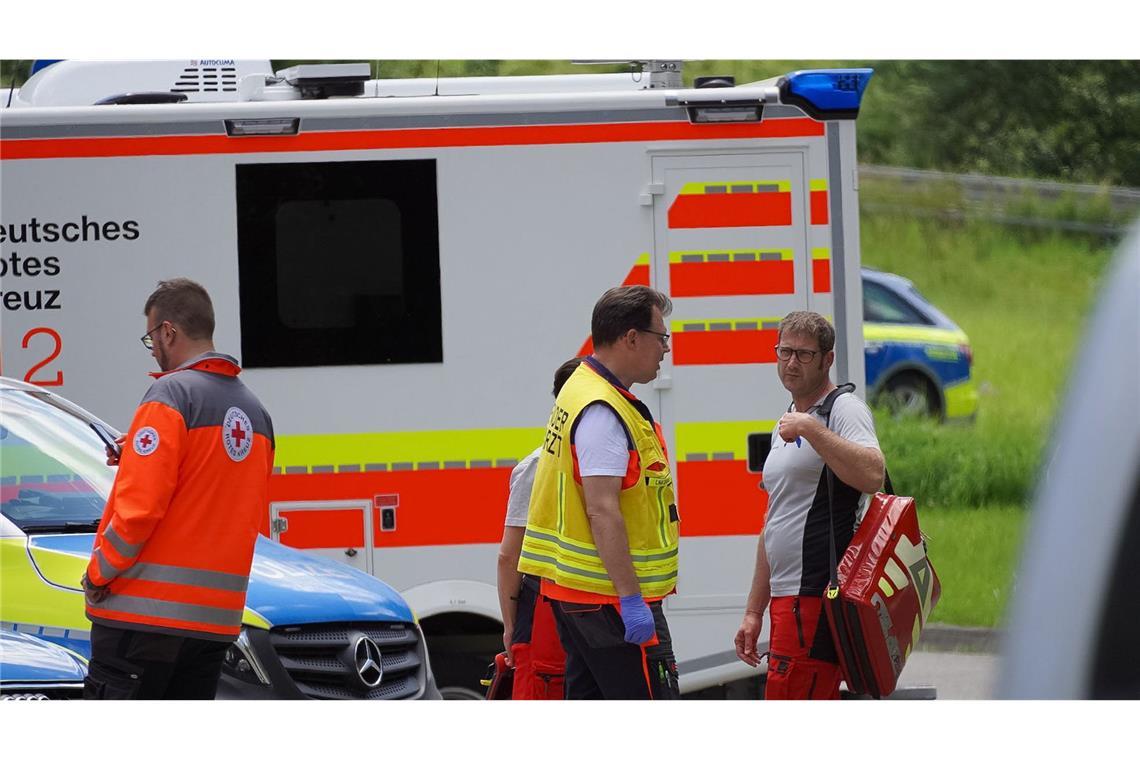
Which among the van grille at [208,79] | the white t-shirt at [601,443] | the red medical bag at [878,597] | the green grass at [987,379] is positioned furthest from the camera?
the green grass at [987,379]

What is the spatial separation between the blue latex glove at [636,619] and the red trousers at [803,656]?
59 cm

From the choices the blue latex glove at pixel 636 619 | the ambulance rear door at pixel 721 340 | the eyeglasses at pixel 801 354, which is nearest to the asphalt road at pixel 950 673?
the ambulance rear door at pixel 721 340

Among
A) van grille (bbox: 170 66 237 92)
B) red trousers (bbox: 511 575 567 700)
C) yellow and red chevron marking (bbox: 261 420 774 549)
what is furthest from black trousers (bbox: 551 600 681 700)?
van grille (bbox: 170 66 237 92)

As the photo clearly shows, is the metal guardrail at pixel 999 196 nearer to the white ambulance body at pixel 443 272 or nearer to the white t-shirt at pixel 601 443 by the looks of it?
the white ambulance body at pixel 443 272

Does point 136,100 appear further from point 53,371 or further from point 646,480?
point 646,480

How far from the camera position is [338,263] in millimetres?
6234

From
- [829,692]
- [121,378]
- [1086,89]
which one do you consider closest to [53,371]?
[121,378]

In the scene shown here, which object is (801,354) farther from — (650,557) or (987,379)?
(987,379)

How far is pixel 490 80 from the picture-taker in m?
7.11

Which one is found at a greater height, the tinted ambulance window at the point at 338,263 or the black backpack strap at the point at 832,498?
the tinted ambulance window at the point at 338,263

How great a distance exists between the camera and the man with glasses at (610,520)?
4.26 meters

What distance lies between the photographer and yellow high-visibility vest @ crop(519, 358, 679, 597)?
433 cm

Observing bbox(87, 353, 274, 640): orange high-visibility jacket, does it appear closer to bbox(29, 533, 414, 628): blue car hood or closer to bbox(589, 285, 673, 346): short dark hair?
bbox(29, 533, 414, 628): blue car hood

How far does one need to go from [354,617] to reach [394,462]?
96 cm
